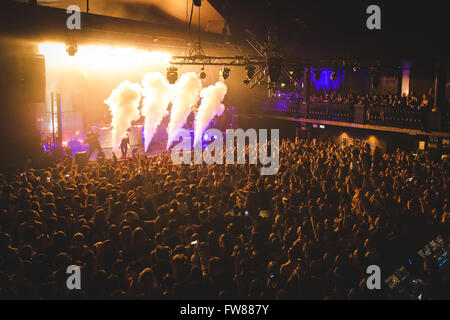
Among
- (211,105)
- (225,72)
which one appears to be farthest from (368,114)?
(211,105)

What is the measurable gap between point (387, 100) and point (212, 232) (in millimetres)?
13421

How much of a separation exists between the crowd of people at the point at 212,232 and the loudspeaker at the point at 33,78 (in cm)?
311

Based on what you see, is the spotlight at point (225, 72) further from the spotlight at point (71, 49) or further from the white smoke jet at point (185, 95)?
the white smoke jet at point (185, 95)

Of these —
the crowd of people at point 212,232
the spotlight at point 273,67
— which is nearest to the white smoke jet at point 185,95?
the spotlight at point 273,67

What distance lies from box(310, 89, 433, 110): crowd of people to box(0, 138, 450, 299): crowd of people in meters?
6.11

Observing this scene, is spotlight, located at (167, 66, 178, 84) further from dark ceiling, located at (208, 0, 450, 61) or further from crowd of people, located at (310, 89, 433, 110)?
crowd of people, located at (310, 89, 433, 110)

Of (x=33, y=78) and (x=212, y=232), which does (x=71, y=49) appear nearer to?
(x=33, y=78)

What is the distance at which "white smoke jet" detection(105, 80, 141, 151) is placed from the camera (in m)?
19.6

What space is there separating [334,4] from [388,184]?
751 cm

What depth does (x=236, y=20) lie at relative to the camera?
16891 mm

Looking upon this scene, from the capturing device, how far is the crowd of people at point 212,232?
164 inches

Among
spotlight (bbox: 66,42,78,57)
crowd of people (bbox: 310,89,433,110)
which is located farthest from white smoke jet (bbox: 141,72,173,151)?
spotlight (bbox: 66,42,78,57)

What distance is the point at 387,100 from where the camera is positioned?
15.9m
